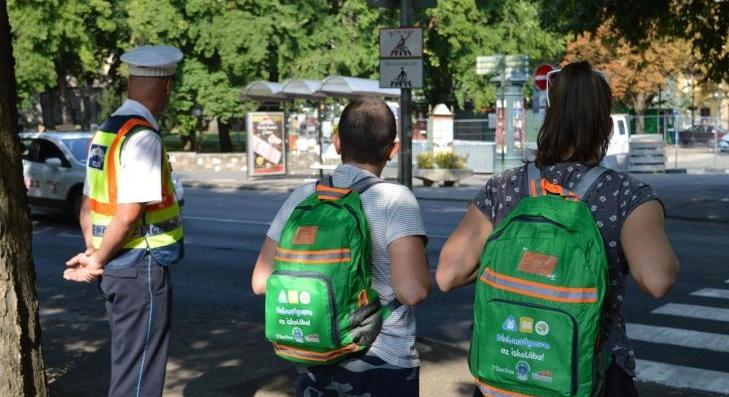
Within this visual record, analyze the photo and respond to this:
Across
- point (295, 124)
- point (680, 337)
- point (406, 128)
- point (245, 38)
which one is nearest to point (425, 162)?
point (295, 124)

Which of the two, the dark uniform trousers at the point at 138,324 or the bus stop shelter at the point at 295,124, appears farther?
the bus stop shelter at the point at 295,124

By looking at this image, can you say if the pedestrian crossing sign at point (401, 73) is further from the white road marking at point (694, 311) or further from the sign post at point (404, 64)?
the white road marking at point (694, 311)

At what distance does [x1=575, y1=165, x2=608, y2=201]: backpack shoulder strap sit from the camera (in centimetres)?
275

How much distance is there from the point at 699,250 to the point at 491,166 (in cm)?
1983

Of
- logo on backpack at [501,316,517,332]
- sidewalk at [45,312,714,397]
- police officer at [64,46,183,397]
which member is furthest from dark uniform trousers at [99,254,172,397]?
logo on backpack at [501,316,517,332]

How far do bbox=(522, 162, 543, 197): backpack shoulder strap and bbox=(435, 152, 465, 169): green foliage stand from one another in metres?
24.7

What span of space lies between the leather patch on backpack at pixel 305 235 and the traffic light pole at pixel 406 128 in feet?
13.7

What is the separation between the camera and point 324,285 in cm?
303

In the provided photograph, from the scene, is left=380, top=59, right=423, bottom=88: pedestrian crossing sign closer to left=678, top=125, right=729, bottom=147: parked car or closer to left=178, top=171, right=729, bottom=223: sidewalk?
left=178, top=171, right=729, bottom=223: sidewalk

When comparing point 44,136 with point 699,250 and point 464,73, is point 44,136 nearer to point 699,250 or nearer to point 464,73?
point 699,250

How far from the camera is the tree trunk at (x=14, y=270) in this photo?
13.0ft

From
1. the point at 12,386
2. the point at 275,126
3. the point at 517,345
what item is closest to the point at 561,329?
the point at 517,345

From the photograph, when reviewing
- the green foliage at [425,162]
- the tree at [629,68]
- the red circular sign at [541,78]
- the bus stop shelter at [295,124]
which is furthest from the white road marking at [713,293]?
the tree at [629,68]

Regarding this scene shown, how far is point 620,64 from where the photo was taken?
52.4 meters
